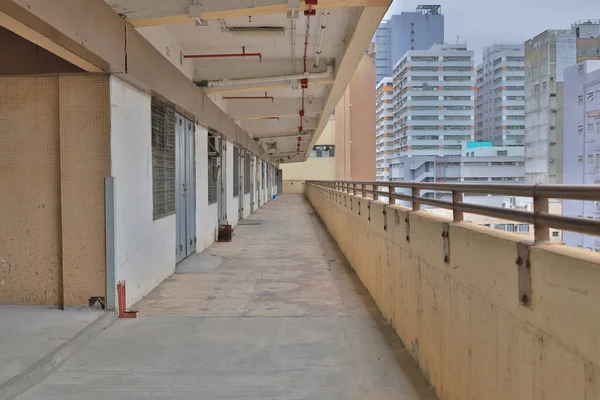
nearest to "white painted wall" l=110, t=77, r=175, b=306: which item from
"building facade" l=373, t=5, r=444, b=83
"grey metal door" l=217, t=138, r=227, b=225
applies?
"grey metal door" l=217, t=138, r=227, b=225

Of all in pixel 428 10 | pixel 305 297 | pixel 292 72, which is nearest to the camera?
pixel 305 297

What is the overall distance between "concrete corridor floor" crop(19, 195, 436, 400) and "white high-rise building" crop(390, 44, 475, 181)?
62765 millimetres

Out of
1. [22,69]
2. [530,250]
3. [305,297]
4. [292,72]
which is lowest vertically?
[305,297]

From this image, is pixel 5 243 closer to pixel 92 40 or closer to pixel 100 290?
pixel 100 290

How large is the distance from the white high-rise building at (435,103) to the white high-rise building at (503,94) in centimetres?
2738

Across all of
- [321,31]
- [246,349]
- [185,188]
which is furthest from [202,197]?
[246,349]

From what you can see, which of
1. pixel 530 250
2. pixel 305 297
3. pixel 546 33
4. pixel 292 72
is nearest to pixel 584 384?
pixel 530 250

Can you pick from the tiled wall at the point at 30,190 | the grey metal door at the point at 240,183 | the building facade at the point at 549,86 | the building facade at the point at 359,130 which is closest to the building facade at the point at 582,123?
the building facade at the point at 549,86

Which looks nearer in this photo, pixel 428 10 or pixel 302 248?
pixel 302 248

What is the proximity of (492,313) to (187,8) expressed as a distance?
14.1 feet

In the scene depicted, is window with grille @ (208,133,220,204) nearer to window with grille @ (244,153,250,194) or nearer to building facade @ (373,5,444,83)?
window with grille @ (244,153,250,194)

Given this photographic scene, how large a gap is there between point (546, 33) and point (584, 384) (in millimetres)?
20156

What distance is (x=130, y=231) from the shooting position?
577 centimetres

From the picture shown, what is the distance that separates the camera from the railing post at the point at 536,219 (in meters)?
2.13
